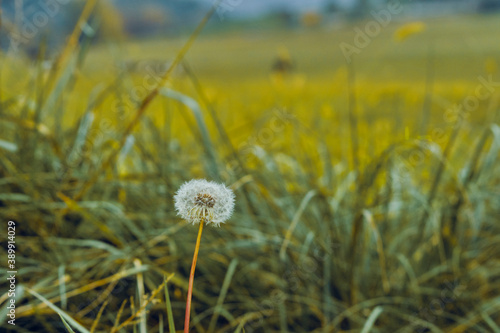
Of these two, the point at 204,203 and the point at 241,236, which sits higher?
the point at 241,236

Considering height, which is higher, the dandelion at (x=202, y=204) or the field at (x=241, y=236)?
the field at (x=241, y=236)

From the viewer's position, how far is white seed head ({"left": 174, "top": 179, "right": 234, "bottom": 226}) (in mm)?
496

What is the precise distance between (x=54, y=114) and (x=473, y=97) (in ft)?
4.49

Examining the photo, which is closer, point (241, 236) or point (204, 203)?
point (204, 203)

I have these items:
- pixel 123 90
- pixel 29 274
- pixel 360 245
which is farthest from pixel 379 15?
pixel 29 274

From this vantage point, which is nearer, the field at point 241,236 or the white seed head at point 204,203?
the white seed head at point 204,203

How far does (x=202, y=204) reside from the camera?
0.50m

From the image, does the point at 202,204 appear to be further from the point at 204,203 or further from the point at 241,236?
the point at 241,236

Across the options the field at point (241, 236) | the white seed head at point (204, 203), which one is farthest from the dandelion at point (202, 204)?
the field at point (241, 236)

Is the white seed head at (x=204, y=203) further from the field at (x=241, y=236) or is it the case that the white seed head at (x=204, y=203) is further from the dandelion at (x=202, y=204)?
the field at (x=241, y=236)

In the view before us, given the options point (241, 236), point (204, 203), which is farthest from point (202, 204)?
point (241, 236)

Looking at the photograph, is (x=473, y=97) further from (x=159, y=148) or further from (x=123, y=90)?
(x=123, y=90)

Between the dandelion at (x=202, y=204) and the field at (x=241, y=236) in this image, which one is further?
the field at (x=241, y=236)

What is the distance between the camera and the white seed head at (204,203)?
50cm
